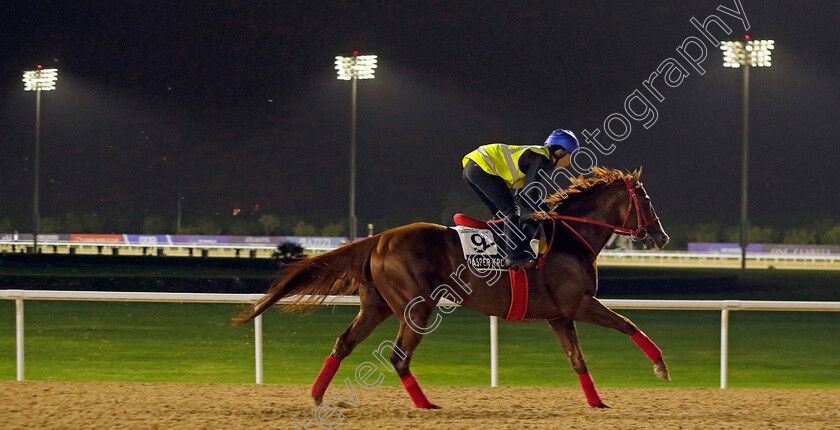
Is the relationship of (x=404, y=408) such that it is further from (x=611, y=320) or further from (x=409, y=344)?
(x=611, y=320)

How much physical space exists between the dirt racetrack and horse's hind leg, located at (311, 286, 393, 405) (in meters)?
0.14

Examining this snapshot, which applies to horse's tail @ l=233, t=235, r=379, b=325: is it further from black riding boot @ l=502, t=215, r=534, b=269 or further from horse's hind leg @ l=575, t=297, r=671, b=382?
horse's hind leg @ l=575, t=297, r=671, b=382

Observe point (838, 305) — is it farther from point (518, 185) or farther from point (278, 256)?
point (278, 256)

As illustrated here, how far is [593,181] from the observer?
4852mm

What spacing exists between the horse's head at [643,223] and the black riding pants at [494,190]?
647 millimetres

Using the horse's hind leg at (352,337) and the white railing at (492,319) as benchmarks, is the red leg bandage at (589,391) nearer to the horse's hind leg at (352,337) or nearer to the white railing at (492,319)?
the white railing at (492,319)

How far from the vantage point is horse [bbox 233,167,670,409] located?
439cm

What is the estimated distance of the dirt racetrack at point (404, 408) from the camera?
13.4 ft

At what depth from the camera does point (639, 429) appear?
3953mm

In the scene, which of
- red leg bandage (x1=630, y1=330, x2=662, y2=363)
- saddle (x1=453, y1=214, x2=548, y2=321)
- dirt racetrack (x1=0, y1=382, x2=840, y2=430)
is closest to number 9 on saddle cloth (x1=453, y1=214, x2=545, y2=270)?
saddle (x1=453, y1=214, x2=548, y2=321)

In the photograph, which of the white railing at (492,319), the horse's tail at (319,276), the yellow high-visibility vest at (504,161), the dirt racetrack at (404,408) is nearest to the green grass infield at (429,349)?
the white railing at (492,319)

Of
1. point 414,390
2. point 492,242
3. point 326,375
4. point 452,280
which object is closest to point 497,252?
point 492,242

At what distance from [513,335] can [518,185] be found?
4.88 metres

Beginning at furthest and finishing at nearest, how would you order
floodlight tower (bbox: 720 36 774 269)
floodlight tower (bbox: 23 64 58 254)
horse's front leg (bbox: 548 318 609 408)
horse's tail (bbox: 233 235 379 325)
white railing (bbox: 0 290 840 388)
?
1. floodlight tower (bbox: 23 64 58 254)
2. floodlight tower (bbox: 720 36 774 269)
3. white railing (bbox: 0 290 840 388)
4. horse's tail (bbox: 233 235 379 325)
5. horse's front leg (bbox: 548 318 609 408)
